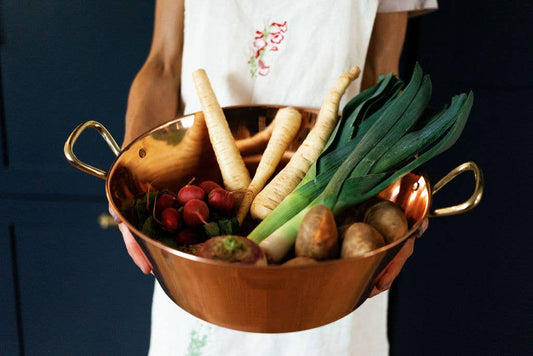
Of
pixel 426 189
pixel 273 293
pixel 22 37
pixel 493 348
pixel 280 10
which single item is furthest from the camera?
pixel 493 348

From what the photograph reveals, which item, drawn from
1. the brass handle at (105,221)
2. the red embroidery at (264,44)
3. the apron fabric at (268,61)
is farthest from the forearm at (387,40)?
the brass handle at (105,221)

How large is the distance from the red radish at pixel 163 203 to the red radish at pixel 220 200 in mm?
48

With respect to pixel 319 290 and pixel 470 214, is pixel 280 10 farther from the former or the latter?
pixel 470 214

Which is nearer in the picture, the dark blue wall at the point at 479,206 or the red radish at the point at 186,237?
the red radish at the point at 186,237

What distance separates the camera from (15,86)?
1.17 m

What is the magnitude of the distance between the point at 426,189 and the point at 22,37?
106cm

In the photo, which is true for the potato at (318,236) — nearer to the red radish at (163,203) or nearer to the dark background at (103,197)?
the red radish at (163,203)

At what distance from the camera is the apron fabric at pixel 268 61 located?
758 millimetres

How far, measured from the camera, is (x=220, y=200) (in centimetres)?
58

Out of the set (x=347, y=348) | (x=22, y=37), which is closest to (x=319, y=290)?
(x=347, y=348)

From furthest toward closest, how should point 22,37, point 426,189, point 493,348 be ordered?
point 493,348 → point 22,37 → point 426,189

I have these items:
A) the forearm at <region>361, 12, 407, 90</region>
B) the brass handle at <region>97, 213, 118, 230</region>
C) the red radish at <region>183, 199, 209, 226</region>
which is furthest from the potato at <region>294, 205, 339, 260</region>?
the brass handle at <region>97, 213, 118, 230</region>

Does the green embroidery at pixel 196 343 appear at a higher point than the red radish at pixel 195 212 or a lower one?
lower

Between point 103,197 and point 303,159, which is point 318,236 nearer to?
point 303,159
